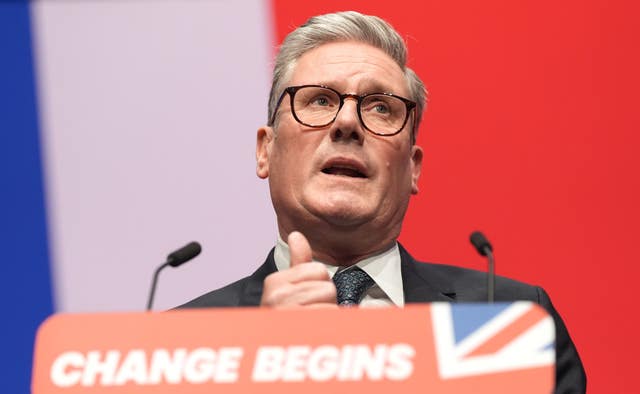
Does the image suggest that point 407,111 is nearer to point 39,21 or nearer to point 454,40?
point 454,40

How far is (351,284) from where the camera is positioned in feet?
5.92

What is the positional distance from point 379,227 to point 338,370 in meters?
0.86

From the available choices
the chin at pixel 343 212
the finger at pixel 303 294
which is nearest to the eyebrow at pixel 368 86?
the chin at pixel 343 212

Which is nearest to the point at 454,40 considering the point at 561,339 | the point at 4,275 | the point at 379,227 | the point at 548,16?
the point at 548,16

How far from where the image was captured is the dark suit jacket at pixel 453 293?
5.85 feet

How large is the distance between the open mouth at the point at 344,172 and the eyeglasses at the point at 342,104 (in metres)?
0.09

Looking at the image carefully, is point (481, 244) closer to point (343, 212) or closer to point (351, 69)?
point (343, 212)

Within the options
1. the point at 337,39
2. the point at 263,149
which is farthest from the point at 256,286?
the point at 337,39

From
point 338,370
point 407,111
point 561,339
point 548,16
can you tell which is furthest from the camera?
point 548,16

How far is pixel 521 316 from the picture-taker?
3.45 ft

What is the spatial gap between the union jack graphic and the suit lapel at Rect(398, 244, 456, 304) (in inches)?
30.0

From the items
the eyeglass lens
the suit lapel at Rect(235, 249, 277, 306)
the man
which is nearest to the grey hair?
the man

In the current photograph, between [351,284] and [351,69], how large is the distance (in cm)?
46

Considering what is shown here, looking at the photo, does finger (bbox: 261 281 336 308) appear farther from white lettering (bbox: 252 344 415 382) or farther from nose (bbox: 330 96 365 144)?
nose (bbox: 330 96 365 144)
